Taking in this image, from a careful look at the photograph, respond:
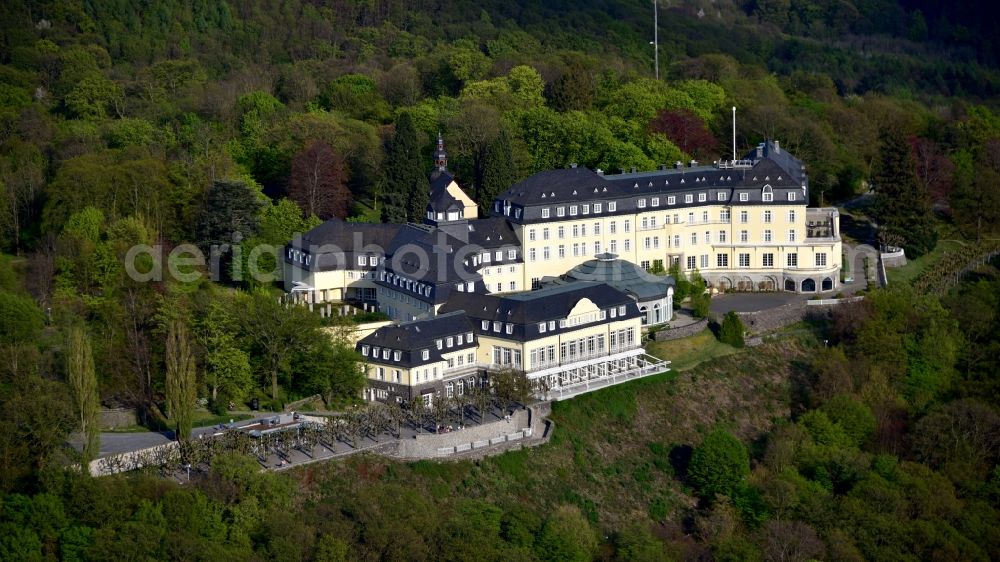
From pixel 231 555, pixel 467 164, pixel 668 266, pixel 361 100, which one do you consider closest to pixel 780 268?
pixel 668 266

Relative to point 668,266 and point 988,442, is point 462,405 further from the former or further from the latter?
point 988,442

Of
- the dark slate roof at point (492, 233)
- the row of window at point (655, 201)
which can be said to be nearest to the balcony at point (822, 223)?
the row of window at point (655, 201)

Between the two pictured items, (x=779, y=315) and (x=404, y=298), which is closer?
(x=404, y=298)

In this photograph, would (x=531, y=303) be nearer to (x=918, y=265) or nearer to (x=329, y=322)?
(x=329, y=322)

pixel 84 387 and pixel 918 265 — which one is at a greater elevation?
pixel 84 387

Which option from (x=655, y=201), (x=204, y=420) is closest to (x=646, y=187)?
(x=655, y=201)

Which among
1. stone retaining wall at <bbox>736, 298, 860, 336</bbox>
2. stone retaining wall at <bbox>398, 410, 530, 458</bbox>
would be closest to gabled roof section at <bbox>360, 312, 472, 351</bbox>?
stone retaining wall at <bbox>398, 410, 530, 458</bbox>
